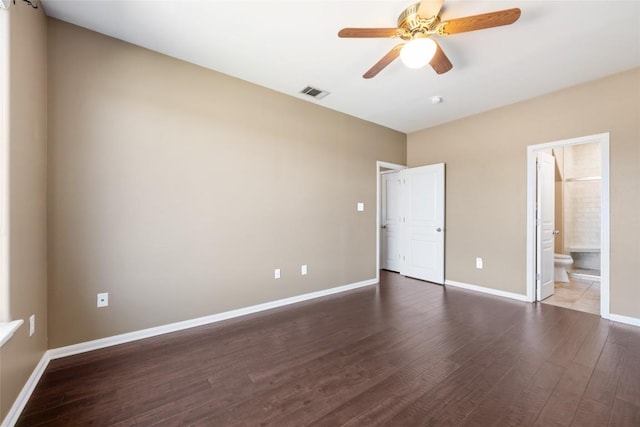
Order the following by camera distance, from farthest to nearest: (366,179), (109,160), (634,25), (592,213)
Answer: (592,213), (366,179), (109,160), (634,25)

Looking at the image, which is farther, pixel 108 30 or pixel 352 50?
pixel 352 50

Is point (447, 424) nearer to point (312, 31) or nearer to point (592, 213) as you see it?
point (312, 31)

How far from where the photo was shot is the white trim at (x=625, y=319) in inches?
108

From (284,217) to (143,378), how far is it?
2.04m

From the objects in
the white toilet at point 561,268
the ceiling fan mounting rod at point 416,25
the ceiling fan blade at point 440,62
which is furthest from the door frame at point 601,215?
the ceiling fan mounting rod at point 416,25

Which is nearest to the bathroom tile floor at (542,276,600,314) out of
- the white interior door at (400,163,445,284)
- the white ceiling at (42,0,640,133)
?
the white interior door at (400,163,445,284)

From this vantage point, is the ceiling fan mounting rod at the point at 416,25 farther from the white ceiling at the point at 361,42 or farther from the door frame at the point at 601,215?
the door frame at the point at 601,215

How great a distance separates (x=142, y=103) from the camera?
245 cm

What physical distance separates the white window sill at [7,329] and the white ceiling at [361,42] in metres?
2.24

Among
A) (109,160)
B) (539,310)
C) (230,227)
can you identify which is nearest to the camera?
(109,160)

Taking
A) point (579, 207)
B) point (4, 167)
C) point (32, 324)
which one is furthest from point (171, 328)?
point (579, 207)

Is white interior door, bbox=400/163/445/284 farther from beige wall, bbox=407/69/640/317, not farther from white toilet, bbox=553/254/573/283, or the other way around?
white toilet, bbox=553/254/573/283

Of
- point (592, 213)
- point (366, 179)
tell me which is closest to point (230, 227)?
point (366, 179)

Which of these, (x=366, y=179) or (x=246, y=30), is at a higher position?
(x=246, y=30)
